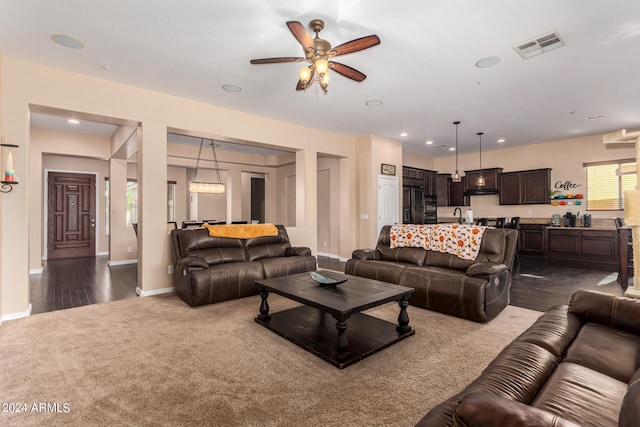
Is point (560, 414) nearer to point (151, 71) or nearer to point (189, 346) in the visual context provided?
point (189, 346)

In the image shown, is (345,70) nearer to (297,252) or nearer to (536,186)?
(297,252)

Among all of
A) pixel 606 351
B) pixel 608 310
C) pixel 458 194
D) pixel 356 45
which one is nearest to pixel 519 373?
pixel 606 351

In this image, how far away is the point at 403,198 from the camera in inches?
329

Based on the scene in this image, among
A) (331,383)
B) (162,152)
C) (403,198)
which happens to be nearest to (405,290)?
(331,383)

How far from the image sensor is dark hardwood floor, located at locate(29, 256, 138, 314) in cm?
413

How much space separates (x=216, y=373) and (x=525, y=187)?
8572 millimetres

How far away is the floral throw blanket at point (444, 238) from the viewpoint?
405cm

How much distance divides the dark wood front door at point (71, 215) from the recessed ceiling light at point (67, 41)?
19.1 feet

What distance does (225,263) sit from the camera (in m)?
4.47

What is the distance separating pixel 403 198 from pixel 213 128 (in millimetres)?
5268

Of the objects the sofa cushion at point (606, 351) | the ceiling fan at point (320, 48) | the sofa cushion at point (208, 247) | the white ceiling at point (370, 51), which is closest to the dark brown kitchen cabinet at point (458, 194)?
the white ceiling at point (370, 51)

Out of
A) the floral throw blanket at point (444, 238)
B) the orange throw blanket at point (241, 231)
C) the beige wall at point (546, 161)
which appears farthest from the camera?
the beige wall at point (546, 161)

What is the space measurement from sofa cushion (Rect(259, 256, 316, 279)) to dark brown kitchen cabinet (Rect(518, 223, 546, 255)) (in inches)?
234

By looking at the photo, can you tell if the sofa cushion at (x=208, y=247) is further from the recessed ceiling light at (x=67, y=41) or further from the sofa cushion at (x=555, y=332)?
the sofa cushion at (x=555, y=332)
